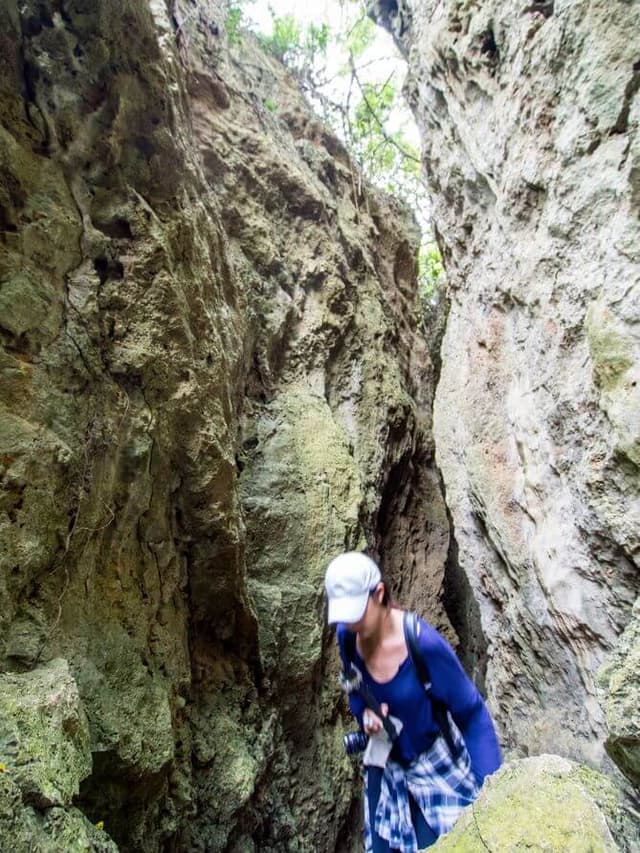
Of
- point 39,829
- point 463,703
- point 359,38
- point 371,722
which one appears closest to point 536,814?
point 463,703

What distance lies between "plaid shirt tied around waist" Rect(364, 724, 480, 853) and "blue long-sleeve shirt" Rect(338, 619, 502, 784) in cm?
7

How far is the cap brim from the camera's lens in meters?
2.13

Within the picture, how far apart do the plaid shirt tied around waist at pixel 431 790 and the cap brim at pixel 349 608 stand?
645 millimetres

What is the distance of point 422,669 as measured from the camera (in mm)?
2197

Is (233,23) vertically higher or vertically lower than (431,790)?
higher

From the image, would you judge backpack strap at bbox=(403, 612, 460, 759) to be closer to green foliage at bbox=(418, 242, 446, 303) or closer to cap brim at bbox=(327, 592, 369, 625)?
cap brim at bbox=(327, 592, 369, 625)

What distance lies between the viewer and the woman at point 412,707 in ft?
7.13

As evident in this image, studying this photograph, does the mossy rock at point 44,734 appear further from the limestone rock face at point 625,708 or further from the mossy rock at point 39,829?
the limestone rock face at point 625,708

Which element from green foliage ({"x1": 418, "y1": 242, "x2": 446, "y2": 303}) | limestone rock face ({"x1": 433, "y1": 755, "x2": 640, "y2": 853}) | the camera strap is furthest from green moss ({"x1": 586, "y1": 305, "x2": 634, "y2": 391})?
green foliage ({"x1": 418, "y1": 242, "x2": 446, "y2": 303})

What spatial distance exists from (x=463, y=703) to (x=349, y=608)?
0.58m

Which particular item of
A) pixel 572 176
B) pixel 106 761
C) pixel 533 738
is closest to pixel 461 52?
pixel 572 176

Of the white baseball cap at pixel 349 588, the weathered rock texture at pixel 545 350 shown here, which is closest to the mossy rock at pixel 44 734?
the white baseball cap at pixel 349 588

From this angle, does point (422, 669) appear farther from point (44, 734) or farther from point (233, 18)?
point (233, 18)

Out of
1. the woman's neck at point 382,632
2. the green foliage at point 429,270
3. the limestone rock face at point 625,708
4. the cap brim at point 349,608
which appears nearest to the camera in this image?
the limestone rock face at point 625,708
